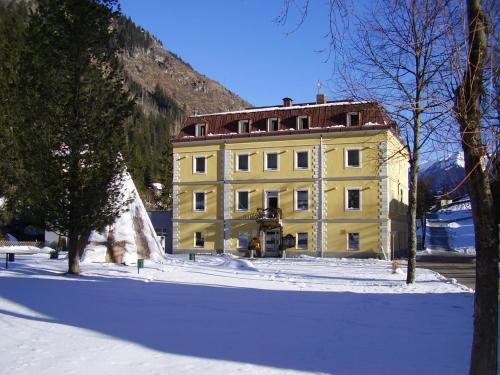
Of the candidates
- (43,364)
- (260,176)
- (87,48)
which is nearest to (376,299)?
(43,364)

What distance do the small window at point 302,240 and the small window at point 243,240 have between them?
3.96 m

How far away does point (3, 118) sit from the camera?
34.0 meters

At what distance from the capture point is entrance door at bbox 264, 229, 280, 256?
126ft

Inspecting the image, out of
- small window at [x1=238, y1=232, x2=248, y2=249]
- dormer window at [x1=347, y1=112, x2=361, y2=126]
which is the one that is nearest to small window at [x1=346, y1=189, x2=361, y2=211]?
dormer window at [x1=347, y1=112, x2=361, y2=126]

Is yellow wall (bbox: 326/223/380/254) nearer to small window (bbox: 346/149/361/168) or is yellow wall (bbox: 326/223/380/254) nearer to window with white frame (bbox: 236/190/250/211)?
small window (bbox: 346/149/361/168)

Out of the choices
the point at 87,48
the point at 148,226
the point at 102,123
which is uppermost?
A: the point at 87,48

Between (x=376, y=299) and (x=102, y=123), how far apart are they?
10.2 m

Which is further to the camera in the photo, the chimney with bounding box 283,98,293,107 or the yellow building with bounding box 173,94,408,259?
the chimney with bounding box 283,98,293,107

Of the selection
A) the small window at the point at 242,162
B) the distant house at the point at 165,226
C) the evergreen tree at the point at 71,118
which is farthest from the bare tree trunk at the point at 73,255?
the distant house at the point at 165,226

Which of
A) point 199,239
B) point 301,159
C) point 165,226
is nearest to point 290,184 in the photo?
point 301,159

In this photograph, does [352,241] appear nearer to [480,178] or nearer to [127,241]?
[127,241]

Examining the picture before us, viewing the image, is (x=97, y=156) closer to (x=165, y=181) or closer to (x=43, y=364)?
(x=43, y=364)

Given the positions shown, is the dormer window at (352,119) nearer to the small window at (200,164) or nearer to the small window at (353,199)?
the small window at (353,199)

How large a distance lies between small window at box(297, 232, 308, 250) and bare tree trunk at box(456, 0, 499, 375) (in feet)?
106
